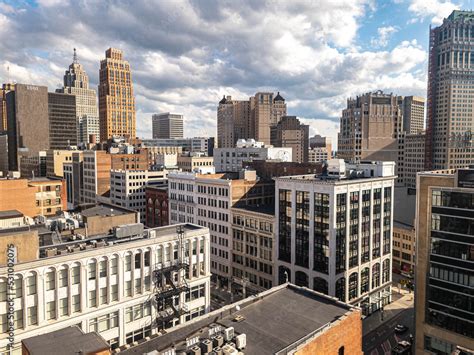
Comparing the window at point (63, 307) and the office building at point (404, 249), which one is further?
the office building at point (404, 249)

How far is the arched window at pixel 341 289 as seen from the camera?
74.2m

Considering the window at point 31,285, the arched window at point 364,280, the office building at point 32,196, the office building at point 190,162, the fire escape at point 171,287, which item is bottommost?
the arched window at point 364,280

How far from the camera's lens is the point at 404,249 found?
348ft

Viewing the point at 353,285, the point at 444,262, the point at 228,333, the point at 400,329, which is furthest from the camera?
the point at 353,285

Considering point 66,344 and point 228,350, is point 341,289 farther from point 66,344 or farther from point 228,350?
point 66,344

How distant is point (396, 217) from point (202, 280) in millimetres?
86342

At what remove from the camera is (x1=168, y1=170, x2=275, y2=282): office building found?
97812mm

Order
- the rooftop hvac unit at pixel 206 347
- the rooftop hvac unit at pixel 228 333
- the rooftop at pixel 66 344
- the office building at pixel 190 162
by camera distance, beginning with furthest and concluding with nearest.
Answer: the office building at pixel 190 162 → the rooftop hvac unit at pixel 228 333 → the rooftop hvac unit at pixel 206 347 → the rooftop at pixel 66 344

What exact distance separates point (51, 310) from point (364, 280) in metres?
62.9

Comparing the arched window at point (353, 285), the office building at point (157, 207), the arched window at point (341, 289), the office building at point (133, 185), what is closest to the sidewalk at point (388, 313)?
the arched window at point (353, 285)

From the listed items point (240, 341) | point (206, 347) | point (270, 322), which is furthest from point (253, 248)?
point (206, 347)

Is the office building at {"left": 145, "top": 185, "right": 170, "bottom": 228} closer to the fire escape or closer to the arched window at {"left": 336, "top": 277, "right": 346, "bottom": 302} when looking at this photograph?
the arched window at {"left": 336, "top": 277, "right": 346, "bottom": 302}

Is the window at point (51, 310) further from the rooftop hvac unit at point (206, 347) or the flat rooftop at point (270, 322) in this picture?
the rooftop hvac unit at point (206, 347)

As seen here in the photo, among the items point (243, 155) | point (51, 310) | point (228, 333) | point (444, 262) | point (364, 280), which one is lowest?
point (364, 280)
